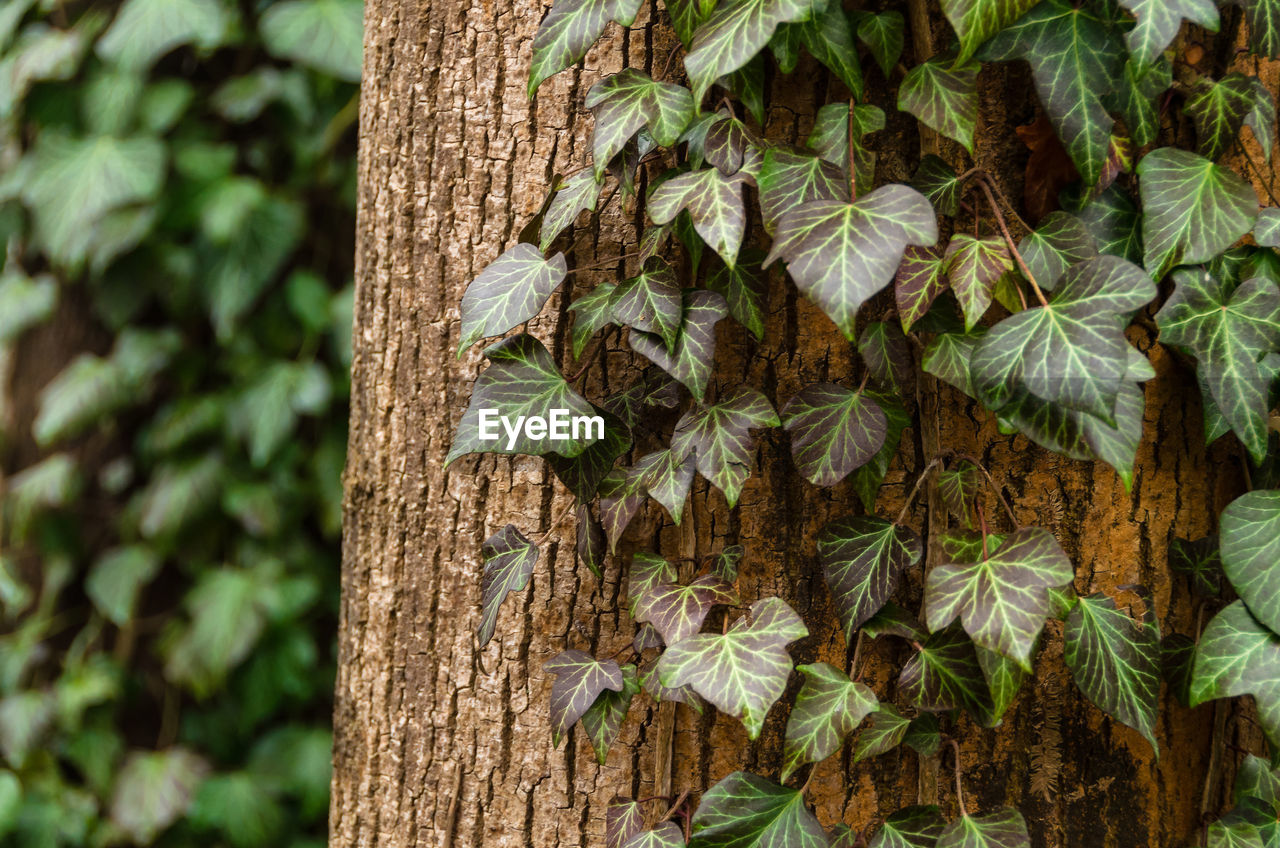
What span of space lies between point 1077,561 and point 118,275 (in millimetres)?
1655

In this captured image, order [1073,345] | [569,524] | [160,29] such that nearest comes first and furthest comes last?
[1073,345]
[569,524]
[160,29]

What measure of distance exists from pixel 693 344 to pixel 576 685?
0.29 metres

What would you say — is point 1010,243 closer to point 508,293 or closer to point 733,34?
point 733,34

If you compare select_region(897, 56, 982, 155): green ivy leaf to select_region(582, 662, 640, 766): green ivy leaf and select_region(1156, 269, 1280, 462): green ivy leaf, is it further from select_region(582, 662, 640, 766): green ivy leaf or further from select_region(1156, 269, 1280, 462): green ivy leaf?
select_region(582, 662, 640, 766): green ivy leaf

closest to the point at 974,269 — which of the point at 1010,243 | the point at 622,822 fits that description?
the point at 1010,243

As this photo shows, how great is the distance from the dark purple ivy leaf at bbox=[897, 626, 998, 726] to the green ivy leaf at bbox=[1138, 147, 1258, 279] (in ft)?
1.06

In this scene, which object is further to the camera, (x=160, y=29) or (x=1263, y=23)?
(x=160, y=29)

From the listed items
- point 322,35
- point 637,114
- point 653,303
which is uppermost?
point 322,35

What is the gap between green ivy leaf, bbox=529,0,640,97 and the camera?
68 cm

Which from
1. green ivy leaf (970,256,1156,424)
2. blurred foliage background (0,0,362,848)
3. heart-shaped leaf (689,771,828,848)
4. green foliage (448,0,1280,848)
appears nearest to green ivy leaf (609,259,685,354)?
green foliage (448,0,1280,848)

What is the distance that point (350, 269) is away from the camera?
1.72 m

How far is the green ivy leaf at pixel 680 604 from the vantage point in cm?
68

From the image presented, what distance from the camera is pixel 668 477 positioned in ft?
2.28

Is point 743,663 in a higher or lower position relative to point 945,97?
lower
